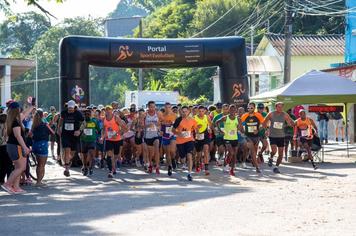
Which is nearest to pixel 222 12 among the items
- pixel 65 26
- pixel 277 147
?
pixel 65 26

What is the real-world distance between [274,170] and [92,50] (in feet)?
24.7

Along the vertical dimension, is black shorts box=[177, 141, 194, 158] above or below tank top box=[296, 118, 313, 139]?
below

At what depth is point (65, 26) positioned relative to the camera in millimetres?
90438

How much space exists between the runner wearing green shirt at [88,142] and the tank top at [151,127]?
1374 millimetres

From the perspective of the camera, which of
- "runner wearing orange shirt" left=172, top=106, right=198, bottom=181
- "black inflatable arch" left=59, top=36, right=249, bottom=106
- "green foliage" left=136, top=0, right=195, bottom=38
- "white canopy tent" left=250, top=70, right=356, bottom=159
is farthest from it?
"green foliage" left=136, top=0, right=195, bottom=38

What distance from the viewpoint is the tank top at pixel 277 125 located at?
65.5 ft

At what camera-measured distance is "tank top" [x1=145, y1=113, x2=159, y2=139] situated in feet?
64.2

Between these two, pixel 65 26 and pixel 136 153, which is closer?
pixel 136 153

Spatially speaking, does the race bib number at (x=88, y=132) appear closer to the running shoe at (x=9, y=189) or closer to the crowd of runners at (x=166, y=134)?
the crowd of runners at (x=166, y=134)

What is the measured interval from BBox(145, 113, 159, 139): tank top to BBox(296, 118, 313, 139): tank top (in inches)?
153

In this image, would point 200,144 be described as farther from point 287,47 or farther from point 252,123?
point 287,47

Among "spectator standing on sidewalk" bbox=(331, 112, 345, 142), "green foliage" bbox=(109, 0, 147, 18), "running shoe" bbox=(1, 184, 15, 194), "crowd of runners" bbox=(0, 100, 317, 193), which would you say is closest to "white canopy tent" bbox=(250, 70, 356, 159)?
"crowd of runners" bbox=(0, 100, 317, 193)

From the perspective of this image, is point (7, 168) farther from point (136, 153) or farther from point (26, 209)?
point (136, 153)

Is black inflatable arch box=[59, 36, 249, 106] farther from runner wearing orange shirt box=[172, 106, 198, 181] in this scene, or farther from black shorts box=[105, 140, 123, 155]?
runner wearing orange shirt box=[172, 106, 198, 181]
